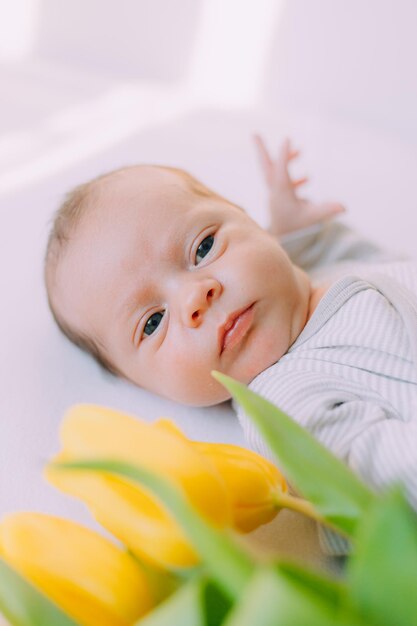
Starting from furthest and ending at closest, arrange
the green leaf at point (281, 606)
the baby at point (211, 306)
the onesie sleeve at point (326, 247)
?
the onesie sleeve at point (326, 247) → the baby at point (211, 306) → the green leaf at point (281, 606)

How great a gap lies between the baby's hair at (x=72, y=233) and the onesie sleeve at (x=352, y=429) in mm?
227

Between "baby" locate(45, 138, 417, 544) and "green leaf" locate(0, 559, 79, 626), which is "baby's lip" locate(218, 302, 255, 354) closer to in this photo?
"baby" locate(45, 138, 417, 544)

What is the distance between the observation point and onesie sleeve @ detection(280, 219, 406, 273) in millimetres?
1233

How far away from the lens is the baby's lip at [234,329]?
0.90 metres

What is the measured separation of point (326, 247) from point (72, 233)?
0.43 m

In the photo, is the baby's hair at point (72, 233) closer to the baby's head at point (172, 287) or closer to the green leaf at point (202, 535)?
the baby's head at point (172, 287)

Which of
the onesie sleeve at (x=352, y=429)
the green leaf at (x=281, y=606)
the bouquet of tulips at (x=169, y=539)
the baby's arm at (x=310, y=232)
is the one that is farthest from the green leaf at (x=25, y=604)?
the baby's arm at (x=310, y=232)

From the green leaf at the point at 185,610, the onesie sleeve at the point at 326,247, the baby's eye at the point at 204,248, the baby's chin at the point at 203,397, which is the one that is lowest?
the baby's chin at the point at 203,397

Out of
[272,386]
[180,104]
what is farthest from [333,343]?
[180,104]

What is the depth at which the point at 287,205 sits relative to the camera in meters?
1.27

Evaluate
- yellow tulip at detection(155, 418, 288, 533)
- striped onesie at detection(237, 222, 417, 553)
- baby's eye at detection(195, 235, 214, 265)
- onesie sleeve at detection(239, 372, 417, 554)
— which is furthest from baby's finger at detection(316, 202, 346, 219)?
yellow tulip at detection(155, 418, 288, 533)

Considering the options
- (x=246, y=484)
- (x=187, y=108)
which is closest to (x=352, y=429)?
(x=246, y=484)

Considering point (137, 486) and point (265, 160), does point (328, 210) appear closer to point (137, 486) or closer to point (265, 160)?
point (265, 160)

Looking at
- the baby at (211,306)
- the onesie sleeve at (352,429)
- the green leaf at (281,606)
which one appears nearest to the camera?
the green leaf at (281,606)
